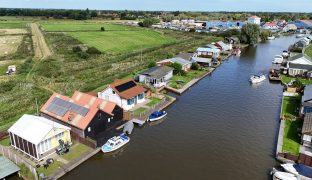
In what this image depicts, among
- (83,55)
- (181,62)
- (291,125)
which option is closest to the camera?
(291,125)

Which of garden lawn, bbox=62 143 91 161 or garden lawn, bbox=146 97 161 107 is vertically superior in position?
garden lawn, bbox=146 97 161 107

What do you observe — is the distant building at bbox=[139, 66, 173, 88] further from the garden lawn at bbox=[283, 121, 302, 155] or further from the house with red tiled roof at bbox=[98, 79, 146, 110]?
the garden lawn at bbox=[283, 121, 302, 155]

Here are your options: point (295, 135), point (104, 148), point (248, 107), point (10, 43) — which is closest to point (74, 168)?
point (104, 148)

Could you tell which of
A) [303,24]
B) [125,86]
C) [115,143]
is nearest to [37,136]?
[115,143]

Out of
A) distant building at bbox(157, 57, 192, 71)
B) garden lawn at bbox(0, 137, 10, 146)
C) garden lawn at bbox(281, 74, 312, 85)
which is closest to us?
garden lawn at bbox(0, 137, 10, 146)

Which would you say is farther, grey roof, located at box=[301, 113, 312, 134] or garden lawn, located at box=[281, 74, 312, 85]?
garden lawn, located at box=[281, 74, 312, 85]

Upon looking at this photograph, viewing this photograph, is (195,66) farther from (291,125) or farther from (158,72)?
(291,125)

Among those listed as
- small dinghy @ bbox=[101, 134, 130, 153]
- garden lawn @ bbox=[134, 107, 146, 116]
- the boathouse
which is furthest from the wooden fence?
garden lawn @ bbox=[134, 107, 146, 116]
